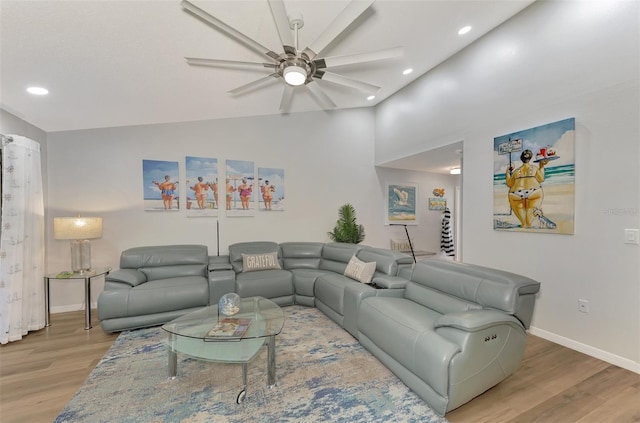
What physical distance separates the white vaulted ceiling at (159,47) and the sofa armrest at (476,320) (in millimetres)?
2662

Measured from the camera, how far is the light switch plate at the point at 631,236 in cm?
229

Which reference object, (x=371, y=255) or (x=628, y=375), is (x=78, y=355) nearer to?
(x=371, y=255)

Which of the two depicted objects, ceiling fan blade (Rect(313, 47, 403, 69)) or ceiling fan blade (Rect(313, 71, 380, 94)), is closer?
ceiling fan blade (Rect(313, 47, 403, 69))

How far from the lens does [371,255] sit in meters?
3.63

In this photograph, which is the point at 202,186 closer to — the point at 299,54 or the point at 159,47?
the point at 159,47

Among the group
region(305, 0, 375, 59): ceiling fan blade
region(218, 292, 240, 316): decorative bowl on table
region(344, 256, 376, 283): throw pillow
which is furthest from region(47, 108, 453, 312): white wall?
region(305, 0, 375, 59): ceiling fan blade

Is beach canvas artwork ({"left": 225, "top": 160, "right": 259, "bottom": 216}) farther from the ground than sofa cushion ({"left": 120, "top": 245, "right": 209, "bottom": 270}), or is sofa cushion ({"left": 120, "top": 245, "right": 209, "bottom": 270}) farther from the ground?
beach canvas artwork ({"left": 225, "top": 160, "right": 259, "bottom": 216})

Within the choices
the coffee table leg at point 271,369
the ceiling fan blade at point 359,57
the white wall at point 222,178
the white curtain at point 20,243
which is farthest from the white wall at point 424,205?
the white curtain at point 20,243

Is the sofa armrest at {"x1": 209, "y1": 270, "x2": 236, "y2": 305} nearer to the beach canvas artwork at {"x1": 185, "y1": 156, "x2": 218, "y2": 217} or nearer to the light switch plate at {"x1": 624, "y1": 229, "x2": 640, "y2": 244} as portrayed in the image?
the beach canvas artwork at {"x1": 185, "y1": 156, "x2": 218, "y2": 217}

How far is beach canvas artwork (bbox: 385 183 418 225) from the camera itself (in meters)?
5.86

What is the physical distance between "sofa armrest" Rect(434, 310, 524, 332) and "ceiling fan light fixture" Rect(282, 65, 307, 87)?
216cm

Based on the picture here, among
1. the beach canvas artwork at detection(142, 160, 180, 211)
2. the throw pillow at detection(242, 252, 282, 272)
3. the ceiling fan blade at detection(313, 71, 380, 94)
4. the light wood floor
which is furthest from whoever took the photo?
the beach canvas artwork at detection(142, 160, 180, 211)

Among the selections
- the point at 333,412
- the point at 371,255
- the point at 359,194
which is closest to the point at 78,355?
the point at 333,412

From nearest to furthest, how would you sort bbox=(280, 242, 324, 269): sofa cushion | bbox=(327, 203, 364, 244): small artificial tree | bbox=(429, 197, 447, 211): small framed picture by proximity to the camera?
bbox=(280, 242, 324, 269): sofa cushion < bbox=(327, 203, 364, 244): small artificial tree < bbox=(429, 197, 447, 211): small framed picture
